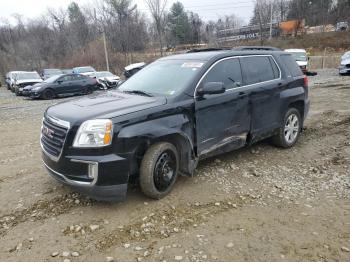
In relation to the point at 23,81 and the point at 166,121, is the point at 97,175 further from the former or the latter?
the point at 23,81

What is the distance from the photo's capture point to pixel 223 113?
481 centimetres

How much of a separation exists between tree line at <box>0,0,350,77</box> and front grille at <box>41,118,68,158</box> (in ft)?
119

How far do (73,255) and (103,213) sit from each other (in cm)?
78

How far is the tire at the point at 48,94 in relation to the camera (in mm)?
18025

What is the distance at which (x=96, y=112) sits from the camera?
3871mm

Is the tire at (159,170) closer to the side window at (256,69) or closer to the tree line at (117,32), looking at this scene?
the side window at (256,69)

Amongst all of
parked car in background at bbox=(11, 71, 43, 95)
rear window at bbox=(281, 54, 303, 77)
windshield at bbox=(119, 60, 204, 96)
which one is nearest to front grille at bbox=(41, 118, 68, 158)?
windshield at bbox=(119, 60, 204, 96)

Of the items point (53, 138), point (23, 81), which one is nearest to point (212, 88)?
point (53, 138)

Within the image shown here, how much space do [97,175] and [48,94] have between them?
15.9 m

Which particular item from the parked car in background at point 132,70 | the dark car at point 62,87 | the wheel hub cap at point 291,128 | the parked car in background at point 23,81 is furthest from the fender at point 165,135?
the parked car in background at point 23,81

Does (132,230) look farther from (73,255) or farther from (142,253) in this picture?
(73,255)

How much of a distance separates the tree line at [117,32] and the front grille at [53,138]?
36158mm

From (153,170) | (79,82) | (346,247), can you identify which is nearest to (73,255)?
(153,170)

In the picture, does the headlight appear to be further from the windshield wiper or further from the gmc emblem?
the windshield wiper
